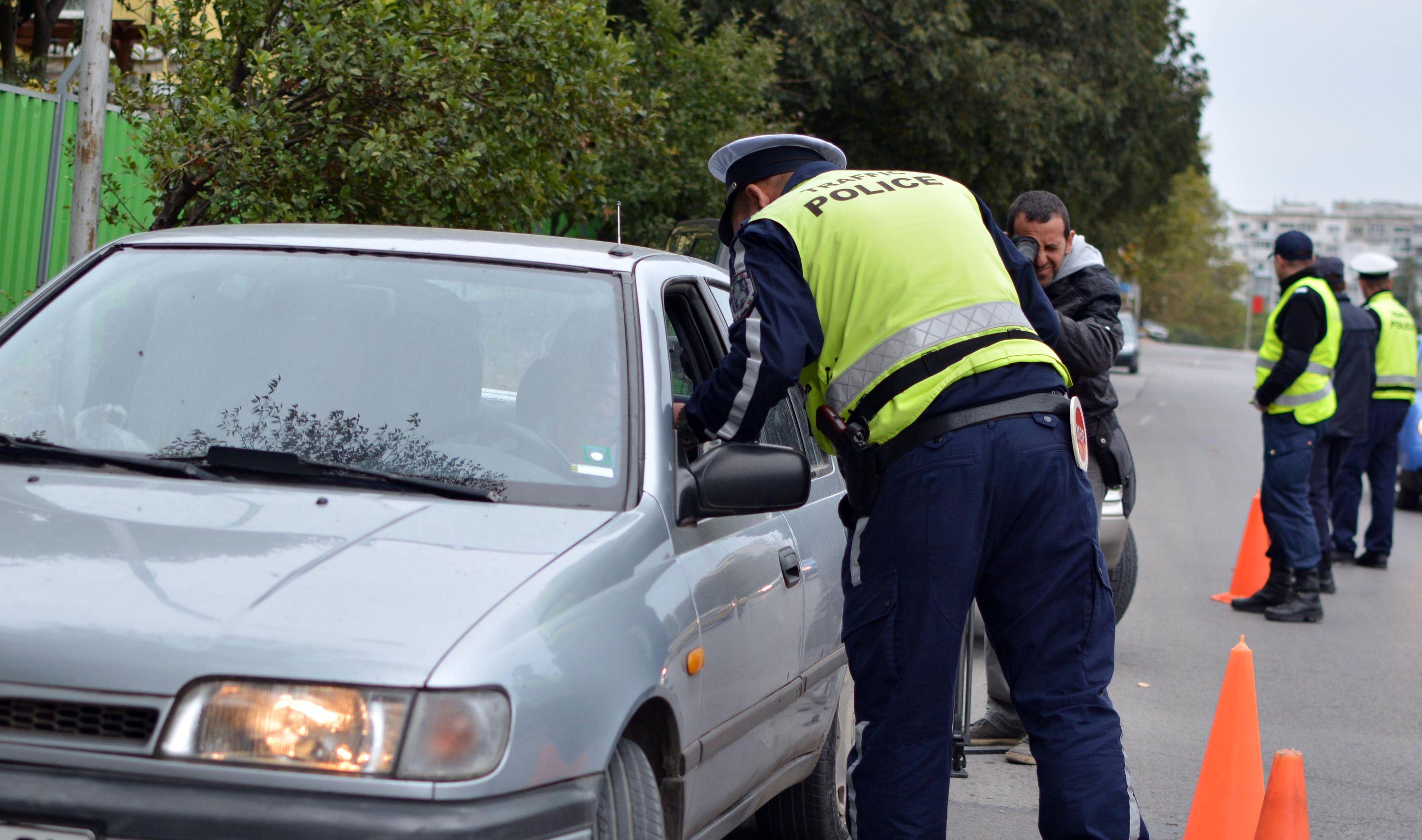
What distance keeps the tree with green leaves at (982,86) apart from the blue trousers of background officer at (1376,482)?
7.65m

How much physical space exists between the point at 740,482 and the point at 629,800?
707 millimetres

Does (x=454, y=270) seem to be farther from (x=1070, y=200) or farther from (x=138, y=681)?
(x=1070, y=200)

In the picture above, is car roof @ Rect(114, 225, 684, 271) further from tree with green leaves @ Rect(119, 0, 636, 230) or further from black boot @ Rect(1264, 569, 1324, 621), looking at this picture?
black boot @ Rect(1264, 569, 1324, 621)

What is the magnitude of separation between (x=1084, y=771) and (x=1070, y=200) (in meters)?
19.8

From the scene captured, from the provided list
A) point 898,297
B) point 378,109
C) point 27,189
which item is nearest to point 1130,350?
point 27,189

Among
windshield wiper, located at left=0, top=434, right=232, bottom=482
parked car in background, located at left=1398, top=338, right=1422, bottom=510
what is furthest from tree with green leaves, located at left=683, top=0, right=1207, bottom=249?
windshield wiper, located at left=0, top=434, right=232, bottom=482

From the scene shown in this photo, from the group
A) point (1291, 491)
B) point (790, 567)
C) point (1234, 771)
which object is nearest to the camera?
point (790, 567)

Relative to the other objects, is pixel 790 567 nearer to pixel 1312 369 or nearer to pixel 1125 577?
pixel 1125 577

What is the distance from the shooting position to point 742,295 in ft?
10.5

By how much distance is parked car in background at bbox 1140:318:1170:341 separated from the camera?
282 feet

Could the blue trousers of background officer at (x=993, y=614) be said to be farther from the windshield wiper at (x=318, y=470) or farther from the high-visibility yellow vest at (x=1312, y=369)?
the high-visibility yellow vest at (x=1312, y=369)

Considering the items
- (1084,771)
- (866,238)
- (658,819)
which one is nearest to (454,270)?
(866,238)

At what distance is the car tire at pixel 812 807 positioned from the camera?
13.2 ft

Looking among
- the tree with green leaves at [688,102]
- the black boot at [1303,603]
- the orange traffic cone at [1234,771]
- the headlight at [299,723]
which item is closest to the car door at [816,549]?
the orange traffic cone at [1234,771]
